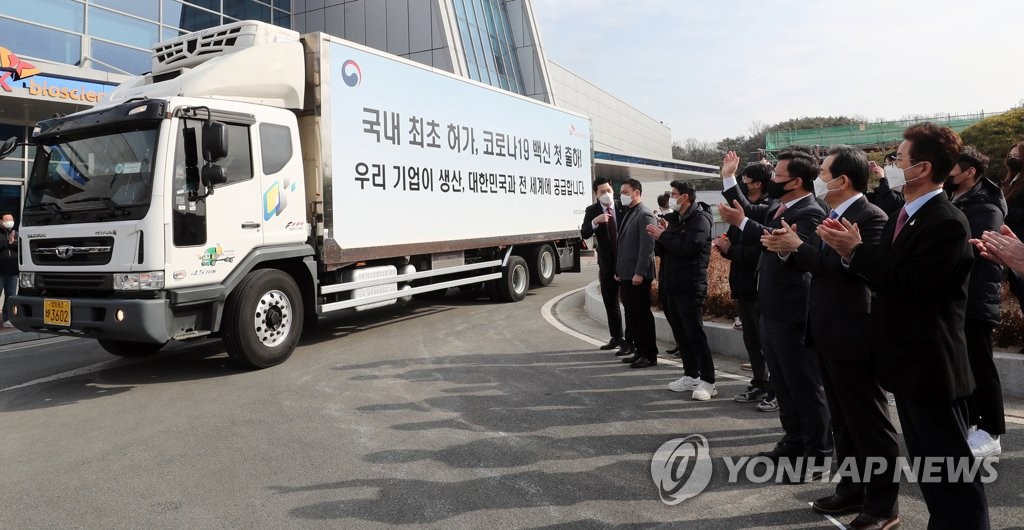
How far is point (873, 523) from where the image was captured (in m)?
2.84

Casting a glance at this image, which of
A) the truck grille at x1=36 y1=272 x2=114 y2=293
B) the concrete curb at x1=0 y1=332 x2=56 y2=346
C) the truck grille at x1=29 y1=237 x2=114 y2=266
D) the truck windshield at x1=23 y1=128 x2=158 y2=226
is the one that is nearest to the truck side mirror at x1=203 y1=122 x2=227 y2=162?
the truck windshield at x1=23 y1=128 x2=158 y2=226

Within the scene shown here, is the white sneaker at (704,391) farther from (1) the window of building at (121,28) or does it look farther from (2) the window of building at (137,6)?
(2) the window of building at (137,6)

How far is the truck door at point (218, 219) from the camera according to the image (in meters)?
5.56

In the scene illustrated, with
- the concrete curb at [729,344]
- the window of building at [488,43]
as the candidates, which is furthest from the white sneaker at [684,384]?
the window of building at [488,43]

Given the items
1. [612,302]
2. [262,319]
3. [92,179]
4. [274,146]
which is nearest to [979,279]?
[612,302]

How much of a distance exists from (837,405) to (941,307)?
2.96 ft

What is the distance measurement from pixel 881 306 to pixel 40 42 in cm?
1860

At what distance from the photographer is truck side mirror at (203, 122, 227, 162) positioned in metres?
5.58

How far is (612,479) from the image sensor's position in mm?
3510

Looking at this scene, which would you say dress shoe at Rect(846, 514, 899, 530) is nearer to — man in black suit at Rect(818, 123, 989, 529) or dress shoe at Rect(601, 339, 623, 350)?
man in black suit at Rect(818, 123, 989, 529)

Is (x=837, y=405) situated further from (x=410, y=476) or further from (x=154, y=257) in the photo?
(x=154, y=257)

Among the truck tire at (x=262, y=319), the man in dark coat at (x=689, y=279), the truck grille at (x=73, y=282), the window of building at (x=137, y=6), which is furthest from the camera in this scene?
the window of building at (x=137, y=6)

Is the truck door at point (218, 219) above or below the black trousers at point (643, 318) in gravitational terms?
above

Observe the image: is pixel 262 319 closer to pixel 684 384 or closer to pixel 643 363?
pixel 643 363
